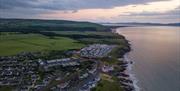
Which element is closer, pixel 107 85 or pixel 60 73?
pixel 107 85

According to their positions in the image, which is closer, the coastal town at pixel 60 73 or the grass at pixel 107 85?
the grass at pixel 107 85

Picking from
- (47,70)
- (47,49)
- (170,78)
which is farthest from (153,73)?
(47,49)

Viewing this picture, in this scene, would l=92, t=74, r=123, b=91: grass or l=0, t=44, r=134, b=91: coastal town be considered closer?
l=92, t=74, r=123, b=91: grass

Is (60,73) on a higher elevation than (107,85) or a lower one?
lower
